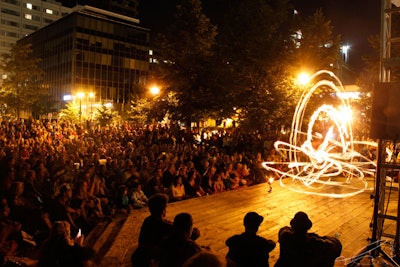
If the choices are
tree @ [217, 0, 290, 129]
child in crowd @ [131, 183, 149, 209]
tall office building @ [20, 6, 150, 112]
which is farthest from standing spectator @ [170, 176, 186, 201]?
tall office building @ [20, 6, 150, 112]

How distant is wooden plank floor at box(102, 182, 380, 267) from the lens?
6.55 metres

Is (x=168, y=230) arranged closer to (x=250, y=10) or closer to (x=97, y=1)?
(x=250, y=10)

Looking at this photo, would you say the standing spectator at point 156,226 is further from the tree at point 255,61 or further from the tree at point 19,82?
the tree at point 19,82

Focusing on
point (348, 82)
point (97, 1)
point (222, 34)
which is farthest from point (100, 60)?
point (222, 34)

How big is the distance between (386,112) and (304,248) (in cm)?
252

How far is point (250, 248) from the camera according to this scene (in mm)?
3816

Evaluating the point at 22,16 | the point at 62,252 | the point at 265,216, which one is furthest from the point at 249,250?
the point at 22,16

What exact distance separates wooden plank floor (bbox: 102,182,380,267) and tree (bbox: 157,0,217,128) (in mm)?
12626

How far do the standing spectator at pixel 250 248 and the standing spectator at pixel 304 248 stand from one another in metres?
0.19

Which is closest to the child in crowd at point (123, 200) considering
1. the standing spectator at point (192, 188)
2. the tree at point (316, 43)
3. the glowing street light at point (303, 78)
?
the standing spectator at point (192, 188)

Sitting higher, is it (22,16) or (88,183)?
(22,16)

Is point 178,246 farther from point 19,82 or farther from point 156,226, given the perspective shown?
point 19,82

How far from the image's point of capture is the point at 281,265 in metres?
3.96

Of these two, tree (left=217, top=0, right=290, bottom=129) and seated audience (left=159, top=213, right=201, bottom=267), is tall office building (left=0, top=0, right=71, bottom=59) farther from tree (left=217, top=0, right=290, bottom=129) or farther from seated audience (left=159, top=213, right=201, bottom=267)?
seated audience (left=159, top=213, right=201, bottom=267)
